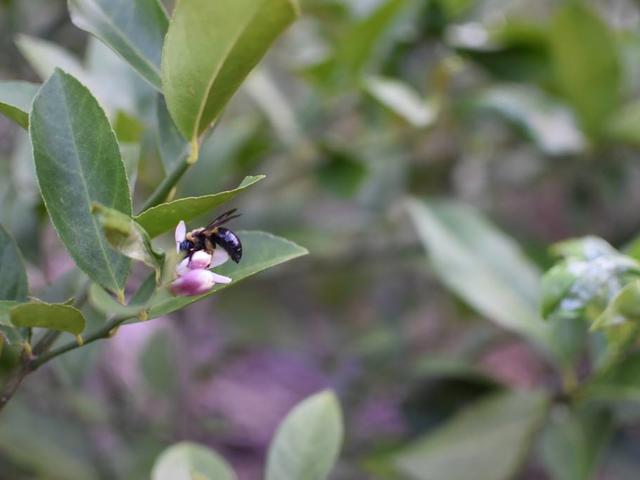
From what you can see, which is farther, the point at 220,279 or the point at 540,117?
the point at 540,117

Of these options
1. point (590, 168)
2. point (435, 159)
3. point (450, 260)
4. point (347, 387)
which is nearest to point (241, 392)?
point (347, 387)

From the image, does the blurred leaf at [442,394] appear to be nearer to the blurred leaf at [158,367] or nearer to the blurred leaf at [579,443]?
the blurred leaf at [579,443]

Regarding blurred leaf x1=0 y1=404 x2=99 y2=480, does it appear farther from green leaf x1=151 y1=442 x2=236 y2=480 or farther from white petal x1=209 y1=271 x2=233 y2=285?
white petal x1=209 y1=271 x2=233 y2=285

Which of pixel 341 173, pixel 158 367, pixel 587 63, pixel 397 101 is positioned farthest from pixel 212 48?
pixel 158 367

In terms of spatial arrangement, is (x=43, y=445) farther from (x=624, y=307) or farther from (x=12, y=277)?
(x=624, y=307)

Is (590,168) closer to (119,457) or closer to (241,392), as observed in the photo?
(119,457)

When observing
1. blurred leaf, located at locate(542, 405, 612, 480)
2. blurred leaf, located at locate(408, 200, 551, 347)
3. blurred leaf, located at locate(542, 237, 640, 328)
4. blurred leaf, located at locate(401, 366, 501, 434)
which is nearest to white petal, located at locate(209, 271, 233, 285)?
blurred leaf, located at locate(542, 237, 640, 328)
